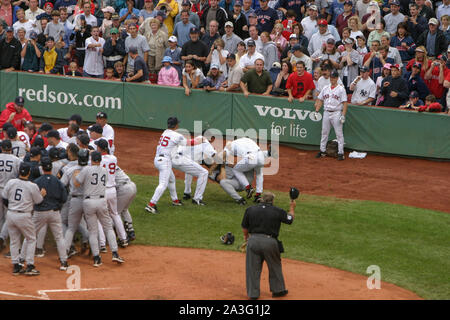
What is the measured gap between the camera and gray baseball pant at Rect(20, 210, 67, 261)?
12.3m

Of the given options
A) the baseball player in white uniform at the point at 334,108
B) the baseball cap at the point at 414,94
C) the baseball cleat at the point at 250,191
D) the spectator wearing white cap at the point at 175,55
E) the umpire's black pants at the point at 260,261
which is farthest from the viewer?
the spectator wearing white cap at the point at 175,55

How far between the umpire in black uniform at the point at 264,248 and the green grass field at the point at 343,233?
2.03 meters

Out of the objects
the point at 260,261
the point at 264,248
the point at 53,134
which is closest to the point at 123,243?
the point at 53,134

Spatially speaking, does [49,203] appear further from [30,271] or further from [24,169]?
[30,271]

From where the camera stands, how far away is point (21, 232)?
40.0ft

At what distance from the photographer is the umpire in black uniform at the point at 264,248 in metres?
11.3

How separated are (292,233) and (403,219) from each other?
8.39 ft

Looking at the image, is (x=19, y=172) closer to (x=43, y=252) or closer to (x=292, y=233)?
(x=43, y=252)

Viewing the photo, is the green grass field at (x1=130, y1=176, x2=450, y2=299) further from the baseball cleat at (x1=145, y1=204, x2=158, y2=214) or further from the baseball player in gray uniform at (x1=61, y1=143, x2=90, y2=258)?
the baseball player in gray uniform at (x1=61, y1=143, x2=90, y2=258)

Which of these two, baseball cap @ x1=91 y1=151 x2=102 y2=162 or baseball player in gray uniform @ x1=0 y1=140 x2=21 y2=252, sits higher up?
baseball cap @ x1=91 y1=151 x2=102 y2=162

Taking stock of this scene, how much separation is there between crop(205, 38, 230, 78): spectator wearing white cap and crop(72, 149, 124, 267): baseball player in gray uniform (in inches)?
385

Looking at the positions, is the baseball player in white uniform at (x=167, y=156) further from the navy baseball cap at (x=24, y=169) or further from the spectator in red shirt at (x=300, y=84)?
the spectator in red shirt at (x=300, y=84)

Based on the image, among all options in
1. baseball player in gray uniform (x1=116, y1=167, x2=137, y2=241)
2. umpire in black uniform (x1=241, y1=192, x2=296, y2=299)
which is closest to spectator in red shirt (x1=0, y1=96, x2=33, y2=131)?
baseball player in gray uniform (x1=116, y1=167, x2=137, y2=241)

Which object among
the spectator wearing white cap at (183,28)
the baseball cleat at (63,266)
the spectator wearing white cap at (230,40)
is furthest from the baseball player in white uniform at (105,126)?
the spectator wearing white cap at (183,28)
